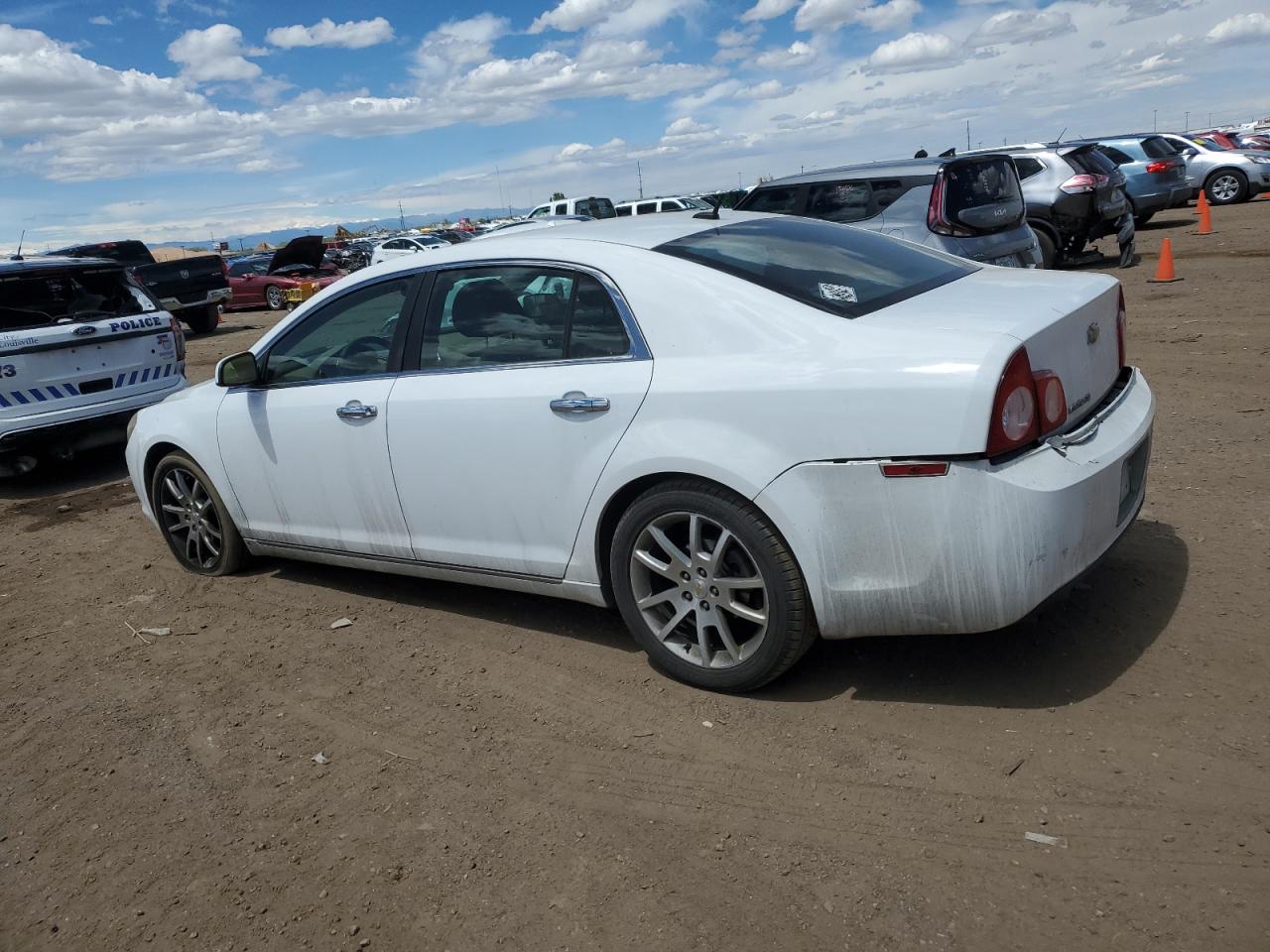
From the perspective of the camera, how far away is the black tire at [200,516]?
529 cm

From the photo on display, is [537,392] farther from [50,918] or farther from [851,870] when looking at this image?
[50,918]

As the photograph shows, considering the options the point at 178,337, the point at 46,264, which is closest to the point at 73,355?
the point at 46,264

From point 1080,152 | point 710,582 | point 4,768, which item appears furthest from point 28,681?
point 1080,152

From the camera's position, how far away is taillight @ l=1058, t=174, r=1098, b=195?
1355 cm

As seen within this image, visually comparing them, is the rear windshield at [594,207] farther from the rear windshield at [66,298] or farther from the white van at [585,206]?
the rear windshield at [66,298]

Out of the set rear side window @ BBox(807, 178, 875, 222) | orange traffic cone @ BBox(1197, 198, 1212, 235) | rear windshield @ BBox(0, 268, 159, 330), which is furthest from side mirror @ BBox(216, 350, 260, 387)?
orange traffic cone @ BBox(1197, 198, 1212, 235)

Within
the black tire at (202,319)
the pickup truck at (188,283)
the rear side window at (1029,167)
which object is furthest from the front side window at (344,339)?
the black tire at (202,319)

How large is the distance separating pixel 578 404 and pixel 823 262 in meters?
1.06

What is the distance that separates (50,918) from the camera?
2.88 m

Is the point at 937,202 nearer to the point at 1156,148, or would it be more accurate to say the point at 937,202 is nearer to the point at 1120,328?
the point at 1120,328

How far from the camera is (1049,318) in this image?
10.6 ft

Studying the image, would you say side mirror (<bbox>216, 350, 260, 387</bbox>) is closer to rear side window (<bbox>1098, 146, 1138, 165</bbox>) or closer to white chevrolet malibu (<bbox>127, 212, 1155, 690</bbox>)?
white chevrolet malibu (<bbox>127, 212, 1155, 690</bbox>)

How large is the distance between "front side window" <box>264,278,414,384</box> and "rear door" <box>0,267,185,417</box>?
3674 millimetres

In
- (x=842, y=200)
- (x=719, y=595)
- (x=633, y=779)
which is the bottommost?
(x=633, y=779)
